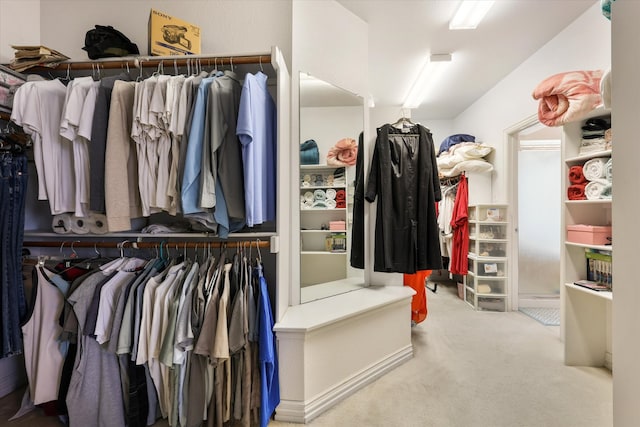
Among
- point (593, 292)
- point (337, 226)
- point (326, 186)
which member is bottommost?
point (593, 292)

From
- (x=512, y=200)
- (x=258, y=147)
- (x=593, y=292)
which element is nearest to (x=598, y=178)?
(x=593, y=292)

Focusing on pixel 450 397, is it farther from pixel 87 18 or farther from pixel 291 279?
pixel 87 18

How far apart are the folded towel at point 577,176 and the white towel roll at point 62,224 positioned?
3243mm

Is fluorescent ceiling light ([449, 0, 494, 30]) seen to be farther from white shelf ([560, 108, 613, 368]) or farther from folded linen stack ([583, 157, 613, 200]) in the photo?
folded linen stack ([583, 157, 613, 200])

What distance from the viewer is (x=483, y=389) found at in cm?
178

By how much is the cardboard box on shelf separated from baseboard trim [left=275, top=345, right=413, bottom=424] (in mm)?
2065

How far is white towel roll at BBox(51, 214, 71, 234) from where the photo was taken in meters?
1.51

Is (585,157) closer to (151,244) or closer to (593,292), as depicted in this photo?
(593,292)

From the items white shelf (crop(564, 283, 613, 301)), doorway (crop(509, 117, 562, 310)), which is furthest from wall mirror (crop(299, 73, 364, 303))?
doorway (crop(509, 117, 562, 310))

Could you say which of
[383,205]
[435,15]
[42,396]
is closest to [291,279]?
[383,205]

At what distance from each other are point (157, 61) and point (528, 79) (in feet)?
11.0

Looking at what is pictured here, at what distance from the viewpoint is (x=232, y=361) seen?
1438 mm

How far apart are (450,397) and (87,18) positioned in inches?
134

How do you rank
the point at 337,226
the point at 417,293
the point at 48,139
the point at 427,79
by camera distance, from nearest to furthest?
the point at 48,139 < the point at 337,226 < the point at 417,293 < the point at 427,79
